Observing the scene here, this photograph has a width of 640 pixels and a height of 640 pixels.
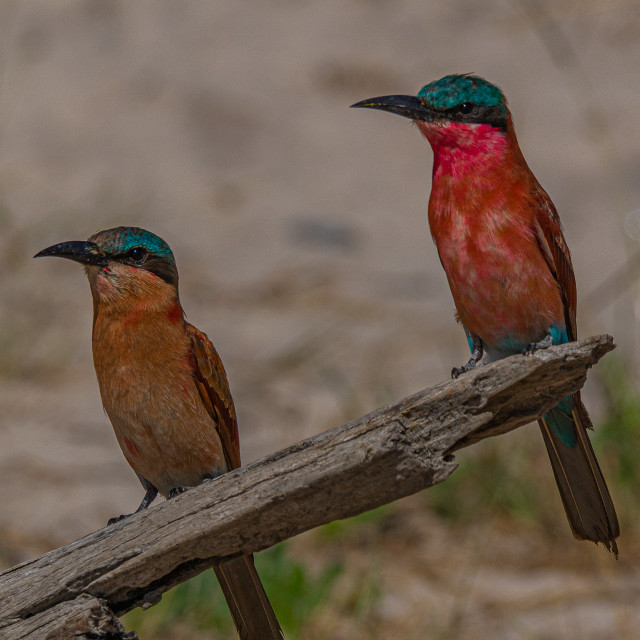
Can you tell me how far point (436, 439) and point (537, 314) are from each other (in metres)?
0.90

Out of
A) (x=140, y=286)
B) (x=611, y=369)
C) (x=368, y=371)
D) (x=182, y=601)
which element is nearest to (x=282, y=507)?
(x=140, y=286)

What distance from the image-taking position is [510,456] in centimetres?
653

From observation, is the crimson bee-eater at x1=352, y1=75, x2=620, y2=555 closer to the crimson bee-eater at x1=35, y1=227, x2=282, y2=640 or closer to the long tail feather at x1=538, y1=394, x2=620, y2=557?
the long tail feather at x1=538, y1=394, x2=620, y2=557

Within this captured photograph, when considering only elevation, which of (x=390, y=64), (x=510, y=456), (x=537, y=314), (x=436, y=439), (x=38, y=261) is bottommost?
(x=436, y=439)

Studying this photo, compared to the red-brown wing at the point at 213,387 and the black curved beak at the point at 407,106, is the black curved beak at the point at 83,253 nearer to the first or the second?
the red-brown wing at the point at 213,387

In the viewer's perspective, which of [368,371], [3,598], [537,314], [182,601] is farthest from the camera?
[368,371]

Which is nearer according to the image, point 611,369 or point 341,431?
point 341,431

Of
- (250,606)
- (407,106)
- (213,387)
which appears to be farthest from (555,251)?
(250,606)

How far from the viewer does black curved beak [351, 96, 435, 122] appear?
371cm

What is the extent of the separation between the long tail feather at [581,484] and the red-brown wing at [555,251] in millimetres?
310

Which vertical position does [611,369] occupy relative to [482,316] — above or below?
above

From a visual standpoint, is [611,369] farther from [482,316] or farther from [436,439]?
[436,439]

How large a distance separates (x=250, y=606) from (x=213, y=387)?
73cm

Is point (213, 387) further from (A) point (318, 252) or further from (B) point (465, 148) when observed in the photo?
(A) point (318, 252)
